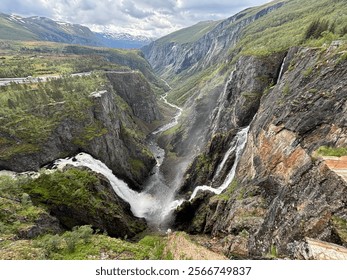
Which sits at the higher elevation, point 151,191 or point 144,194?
point 151,191

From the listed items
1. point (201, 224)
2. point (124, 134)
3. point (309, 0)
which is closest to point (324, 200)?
point (201, 224)

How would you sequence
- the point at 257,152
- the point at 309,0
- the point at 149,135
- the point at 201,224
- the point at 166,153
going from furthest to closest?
1. the point at 309,0
2. the point at 149,135
3. the point at 166,153
4. the point at 201,224
5. the point at 257,152

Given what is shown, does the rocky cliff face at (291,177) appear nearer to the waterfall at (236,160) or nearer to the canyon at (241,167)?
the canyon at (241,167)

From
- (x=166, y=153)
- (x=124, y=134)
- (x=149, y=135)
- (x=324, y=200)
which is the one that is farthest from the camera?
(x=149, y=135)

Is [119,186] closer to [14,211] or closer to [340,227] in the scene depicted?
[14,211]

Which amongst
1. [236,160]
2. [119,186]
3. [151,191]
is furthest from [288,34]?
[119,186]

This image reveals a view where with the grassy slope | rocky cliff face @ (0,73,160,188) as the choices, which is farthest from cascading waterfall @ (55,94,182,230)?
the grassy slope

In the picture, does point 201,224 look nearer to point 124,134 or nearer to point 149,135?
point 124,134
